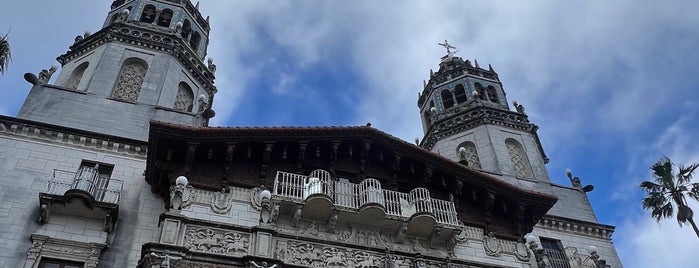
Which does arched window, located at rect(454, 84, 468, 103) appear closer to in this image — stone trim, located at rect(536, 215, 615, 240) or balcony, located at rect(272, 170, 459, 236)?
stone trim, located at rect(536, 215, 615, 240)

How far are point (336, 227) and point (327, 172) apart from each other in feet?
5.77

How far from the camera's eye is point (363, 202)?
18.1 m

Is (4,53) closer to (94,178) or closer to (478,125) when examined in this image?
(94,178)

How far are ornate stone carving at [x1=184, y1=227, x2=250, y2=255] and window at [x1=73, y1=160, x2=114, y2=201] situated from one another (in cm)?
359

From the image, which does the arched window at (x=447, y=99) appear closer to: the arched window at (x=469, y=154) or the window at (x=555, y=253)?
the arched window at (x=469, y=154)

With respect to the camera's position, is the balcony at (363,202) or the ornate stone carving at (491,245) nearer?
the balcony at (363,202)

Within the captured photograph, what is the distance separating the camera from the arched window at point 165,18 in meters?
28.7

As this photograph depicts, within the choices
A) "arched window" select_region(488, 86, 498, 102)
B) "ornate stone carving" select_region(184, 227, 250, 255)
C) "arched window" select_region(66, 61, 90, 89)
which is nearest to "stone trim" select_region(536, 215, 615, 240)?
"arched window" select_region(488, 86, 498, 102)

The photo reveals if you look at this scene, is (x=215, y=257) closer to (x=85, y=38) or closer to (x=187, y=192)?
(x=187, y=192)

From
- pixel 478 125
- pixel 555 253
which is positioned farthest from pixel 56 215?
pixel 478 125

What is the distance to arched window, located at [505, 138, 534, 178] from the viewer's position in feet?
91.6

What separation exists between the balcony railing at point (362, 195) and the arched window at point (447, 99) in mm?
15205

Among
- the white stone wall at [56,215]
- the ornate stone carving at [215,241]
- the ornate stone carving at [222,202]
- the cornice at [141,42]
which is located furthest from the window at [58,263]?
the cornice at [141,42]

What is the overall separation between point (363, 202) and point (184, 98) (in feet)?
37.0
